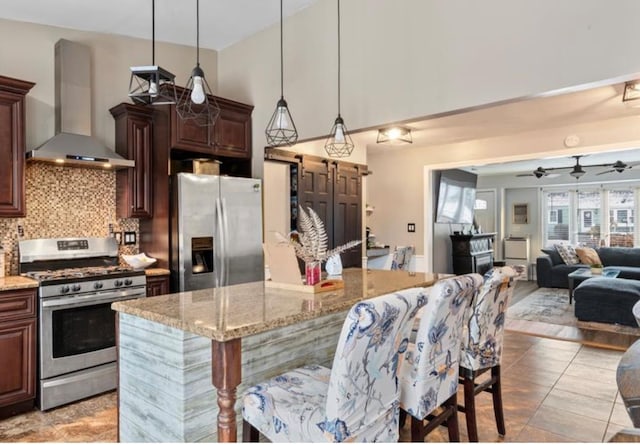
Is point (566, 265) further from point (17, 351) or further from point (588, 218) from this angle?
point (17, 351)

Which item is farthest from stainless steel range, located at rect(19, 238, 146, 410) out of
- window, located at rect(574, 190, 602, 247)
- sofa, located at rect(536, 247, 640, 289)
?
window, located at rect(574, 190, 602, 247)

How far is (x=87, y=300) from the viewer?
10.3 feet

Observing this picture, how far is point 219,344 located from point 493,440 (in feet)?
6.24

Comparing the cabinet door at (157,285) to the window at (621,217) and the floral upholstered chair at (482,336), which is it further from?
the window at (621,217)

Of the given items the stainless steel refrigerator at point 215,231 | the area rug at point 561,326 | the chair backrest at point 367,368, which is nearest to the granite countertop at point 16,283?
the stainless steel refrigerator at point 215,231

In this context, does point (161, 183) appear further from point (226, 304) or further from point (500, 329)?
point (500, 329)

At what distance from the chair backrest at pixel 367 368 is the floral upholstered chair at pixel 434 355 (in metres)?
0.21

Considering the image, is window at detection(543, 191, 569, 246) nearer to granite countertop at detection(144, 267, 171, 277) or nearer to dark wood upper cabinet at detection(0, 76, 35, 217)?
granite countertop at detection(144, 267, 171, 277)

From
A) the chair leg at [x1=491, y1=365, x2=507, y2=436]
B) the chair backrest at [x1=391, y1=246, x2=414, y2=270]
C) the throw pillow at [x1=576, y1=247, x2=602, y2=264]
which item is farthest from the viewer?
the throw pillow at [x1=576, y1=247, x2=602, y2=264]

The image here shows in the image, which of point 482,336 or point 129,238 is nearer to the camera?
point 482,336

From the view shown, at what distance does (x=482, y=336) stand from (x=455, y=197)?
206 inches

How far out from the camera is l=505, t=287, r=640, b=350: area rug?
14.8 feet

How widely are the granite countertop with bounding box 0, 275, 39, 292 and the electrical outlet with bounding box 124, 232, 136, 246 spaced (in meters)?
0.97

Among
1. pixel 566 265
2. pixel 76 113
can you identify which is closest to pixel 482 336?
pixel 76 113
